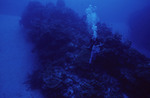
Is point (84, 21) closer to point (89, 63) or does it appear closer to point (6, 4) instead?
point (89, 63)

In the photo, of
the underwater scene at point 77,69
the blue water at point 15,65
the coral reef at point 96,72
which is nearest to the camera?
the coral reef at point 96,72

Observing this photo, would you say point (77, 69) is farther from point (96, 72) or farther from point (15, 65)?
point (15, 65)

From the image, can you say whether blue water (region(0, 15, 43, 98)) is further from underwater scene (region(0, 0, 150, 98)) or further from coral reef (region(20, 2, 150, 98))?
coral reef (region(20, 2, 150, 98))

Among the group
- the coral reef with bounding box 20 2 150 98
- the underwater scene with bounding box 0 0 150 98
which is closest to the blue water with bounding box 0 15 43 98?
the underwater scene with bounding box 0 0 150 98

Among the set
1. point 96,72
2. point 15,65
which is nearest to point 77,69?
point 96,72

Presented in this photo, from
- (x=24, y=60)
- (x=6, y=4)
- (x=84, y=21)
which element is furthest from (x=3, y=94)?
(x=6, y=4)

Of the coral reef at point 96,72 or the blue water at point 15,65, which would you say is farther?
the blue water at point 15,65

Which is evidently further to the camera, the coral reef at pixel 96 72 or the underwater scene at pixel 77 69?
the underwater scene at pixel 77 69

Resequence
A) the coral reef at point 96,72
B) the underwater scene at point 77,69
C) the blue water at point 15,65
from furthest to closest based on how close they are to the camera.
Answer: the blue water at point 15,65 → the underwater scene at point 77,69 → the coral reef at point 96,72

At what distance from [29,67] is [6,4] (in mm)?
27484

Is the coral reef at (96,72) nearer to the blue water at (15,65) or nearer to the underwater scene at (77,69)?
the underwater scene at (77,69)

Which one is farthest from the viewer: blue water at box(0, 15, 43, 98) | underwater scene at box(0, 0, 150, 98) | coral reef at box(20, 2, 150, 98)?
blue water at box(0, 15, 43, 98)

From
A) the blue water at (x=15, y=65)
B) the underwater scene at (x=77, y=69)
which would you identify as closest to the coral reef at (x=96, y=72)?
the underwater scene at (x=77, y=69)

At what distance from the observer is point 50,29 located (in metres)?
6.84
